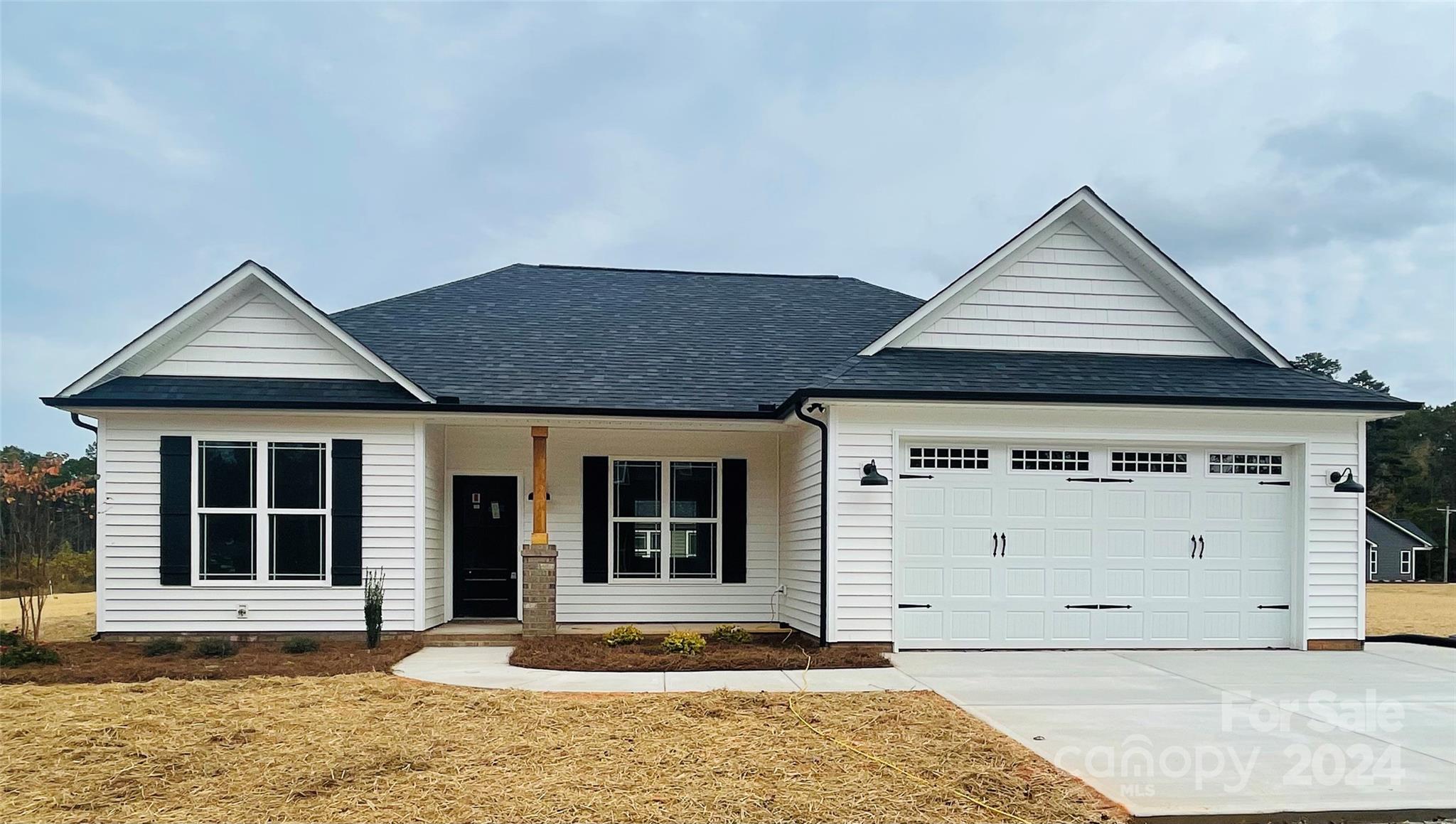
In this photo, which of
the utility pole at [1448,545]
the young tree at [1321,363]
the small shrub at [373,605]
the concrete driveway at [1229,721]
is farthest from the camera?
the young tree at [1321,363]

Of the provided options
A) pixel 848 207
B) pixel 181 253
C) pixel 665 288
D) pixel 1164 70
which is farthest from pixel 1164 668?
pixel 181 253

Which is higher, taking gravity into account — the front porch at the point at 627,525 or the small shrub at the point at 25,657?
the front porch at the point at 627,525

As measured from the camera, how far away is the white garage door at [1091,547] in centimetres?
1066

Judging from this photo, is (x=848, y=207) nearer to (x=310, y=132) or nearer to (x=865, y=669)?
(x=310, y=132)

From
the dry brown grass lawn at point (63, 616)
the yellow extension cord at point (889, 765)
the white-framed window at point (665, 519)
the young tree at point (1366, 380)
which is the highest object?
the young tree at point (1366, 380)

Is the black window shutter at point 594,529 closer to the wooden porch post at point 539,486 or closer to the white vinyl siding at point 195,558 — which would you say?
the wooden porch post at point 539,486

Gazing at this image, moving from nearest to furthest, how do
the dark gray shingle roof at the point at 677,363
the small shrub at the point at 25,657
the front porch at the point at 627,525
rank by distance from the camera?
the small shrub at the point at 25,657
the dark gray shingle roof at the point at 677,363
the front porch at the point at 627,525

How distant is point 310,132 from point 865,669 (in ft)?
40.6

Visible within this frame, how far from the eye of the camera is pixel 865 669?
9383 millimetres

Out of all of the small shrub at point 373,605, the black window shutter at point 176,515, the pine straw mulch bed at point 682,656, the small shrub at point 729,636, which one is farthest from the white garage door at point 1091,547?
the black window shutter at point 176,515

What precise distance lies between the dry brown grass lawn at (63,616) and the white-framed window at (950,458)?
9789 millimetres

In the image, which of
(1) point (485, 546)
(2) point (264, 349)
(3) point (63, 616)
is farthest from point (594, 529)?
(3) point (63, 616)

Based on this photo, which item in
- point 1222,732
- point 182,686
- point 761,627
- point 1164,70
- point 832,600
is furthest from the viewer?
point 1164,70

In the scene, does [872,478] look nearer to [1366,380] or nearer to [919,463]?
[919,463]
